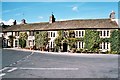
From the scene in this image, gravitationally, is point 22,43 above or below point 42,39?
below

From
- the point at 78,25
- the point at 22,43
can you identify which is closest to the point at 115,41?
the point at 78,25

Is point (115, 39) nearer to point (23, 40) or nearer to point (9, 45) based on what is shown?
point (23, 40)

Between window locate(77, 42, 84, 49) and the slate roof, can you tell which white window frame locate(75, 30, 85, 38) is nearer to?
the slate roof

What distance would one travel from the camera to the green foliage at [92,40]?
167 feet

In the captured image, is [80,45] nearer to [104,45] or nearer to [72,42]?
[72,42]

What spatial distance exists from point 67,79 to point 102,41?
1454 inches

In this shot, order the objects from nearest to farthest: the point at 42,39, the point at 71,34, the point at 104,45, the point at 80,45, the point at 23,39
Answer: the point at 104,45 < the point at 80,45 < the point at 71,34 < the point at 42,39 < the point at 23,39

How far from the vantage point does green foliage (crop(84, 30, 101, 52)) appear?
5088 cm

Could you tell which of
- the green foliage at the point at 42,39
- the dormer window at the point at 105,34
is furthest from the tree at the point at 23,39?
the dormer window at the point at 105,34

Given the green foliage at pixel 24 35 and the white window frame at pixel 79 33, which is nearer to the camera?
the white window frame at pixel 79 33

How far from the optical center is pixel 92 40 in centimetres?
5109

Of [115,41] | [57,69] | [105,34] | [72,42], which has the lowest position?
[57,69]

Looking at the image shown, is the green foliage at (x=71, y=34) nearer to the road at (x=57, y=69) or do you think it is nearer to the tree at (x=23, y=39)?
the tree at (x=23, y=39)

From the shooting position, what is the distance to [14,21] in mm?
76688
